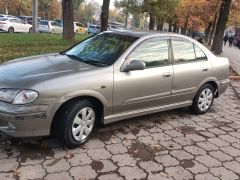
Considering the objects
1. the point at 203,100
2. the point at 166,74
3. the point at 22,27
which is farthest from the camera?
the point at 22,27

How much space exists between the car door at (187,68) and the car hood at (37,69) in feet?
5.54

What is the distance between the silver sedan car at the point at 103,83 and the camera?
4203mm

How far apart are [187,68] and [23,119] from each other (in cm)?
310

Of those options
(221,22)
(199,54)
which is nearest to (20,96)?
(199,54)

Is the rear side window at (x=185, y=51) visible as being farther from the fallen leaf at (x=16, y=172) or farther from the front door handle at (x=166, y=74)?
the fallen leaf at (x=16, y=172)

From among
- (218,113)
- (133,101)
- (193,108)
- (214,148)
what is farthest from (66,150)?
(218,113)

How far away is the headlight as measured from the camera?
163 inches

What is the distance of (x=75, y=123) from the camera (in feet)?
15.0

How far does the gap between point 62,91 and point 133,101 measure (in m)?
1.31

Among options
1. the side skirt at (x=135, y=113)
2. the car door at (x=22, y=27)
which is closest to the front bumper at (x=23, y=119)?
the side skirt at (x=135, y=113)

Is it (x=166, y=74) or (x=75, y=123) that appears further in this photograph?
(x=166, y=74)

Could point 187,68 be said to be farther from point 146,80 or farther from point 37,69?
point 37,69

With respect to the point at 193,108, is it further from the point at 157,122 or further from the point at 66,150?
the point at 66,150

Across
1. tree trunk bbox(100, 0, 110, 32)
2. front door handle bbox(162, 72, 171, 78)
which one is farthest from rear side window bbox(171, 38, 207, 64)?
tree trunk bbox(100, 0, 110, 32)
